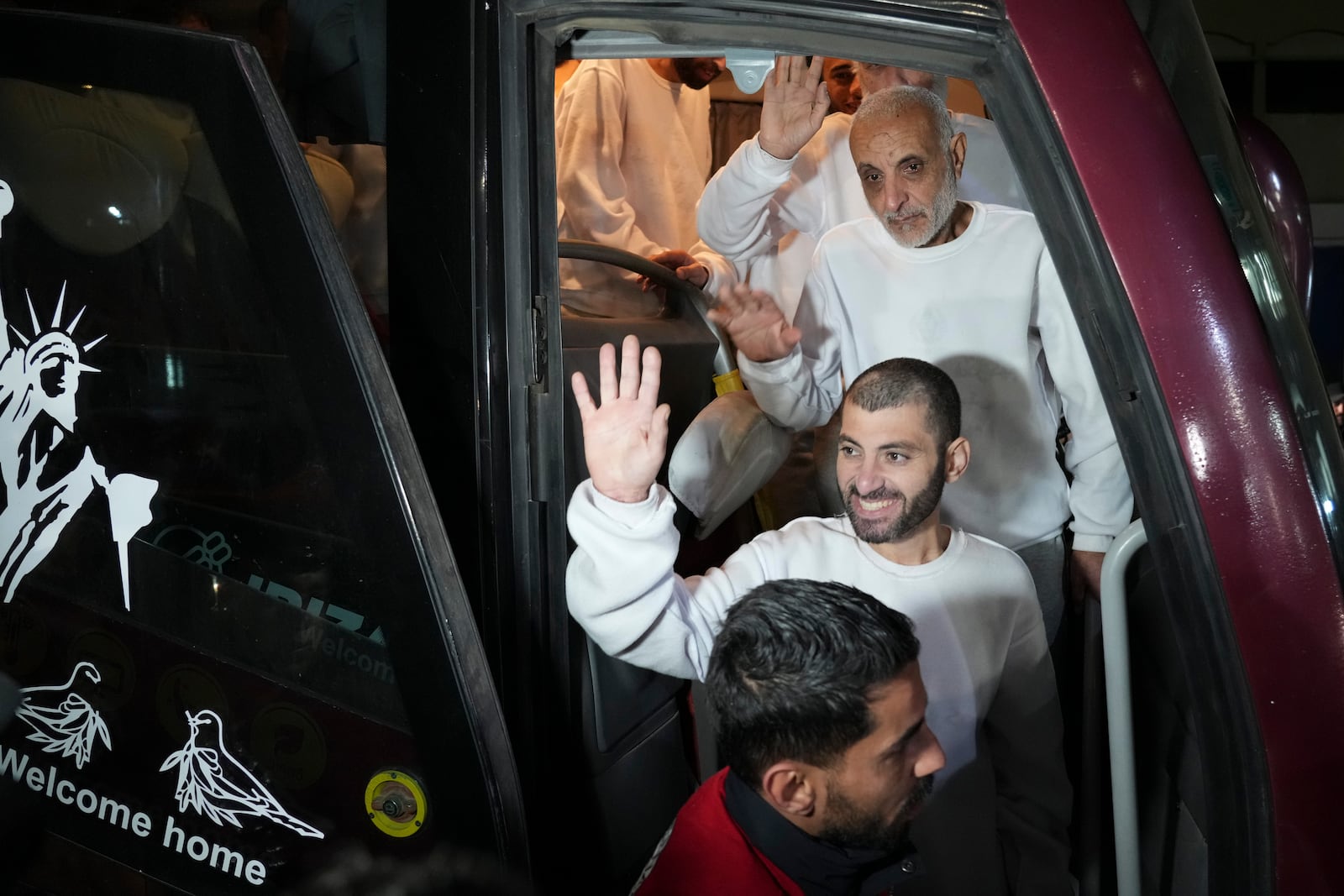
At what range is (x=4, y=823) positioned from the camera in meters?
1.30

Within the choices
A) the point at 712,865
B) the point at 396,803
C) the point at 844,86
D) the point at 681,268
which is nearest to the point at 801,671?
the point at 712,865

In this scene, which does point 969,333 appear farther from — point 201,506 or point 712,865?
point 201,506

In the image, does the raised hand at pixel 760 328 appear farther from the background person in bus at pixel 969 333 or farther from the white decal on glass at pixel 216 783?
the white decal on glass at pixel 216 783

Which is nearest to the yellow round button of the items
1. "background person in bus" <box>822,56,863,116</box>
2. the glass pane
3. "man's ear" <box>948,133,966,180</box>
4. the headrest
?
the glass pane

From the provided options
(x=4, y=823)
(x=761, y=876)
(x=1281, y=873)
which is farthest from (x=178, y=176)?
(x=1281, y=873)

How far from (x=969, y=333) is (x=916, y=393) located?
0.26m

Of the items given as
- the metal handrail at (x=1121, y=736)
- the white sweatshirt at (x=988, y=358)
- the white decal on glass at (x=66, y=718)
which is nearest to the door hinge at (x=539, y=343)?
the white sweatshirt at (x=988, y=358)

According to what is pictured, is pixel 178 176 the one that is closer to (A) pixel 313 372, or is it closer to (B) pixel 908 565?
(A) pixel 313 372

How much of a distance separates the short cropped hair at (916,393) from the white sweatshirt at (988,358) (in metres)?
0.21

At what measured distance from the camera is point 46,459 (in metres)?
1.22

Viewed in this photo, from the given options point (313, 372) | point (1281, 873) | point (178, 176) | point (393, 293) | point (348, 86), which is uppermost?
point (348, 86)

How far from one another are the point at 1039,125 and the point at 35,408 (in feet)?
3.40

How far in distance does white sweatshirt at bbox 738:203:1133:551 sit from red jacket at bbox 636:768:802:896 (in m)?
0.63

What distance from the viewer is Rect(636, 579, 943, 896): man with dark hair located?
1105 millimetres
